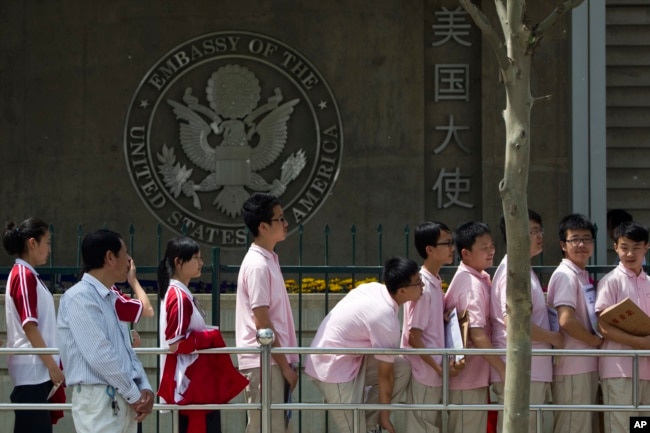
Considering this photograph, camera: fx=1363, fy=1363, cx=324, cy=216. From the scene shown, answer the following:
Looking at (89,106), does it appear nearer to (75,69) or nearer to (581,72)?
(75,69)

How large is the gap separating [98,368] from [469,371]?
2548mm

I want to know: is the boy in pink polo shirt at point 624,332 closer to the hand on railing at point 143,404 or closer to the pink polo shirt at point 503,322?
the pink polo shirt at point 503,322

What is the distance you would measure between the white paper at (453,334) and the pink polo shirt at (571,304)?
0.65 m

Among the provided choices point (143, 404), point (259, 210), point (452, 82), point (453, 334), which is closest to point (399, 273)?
point (453, 334)

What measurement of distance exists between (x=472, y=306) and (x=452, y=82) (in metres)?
5.36

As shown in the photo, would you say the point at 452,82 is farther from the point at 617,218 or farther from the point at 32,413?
the point at 32,413

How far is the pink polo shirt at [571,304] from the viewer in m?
8.27

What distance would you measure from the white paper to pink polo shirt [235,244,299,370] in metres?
0.93

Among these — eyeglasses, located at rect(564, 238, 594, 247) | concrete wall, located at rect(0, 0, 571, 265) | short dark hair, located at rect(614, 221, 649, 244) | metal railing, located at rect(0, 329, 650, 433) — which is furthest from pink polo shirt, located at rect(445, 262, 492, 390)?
concrete wall, located at rect(0, 0, 571, 265)

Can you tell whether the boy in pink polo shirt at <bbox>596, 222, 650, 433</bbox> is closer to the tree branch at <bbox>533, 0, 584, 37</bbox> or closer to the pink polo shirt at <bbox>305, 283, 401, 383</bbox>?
the pink polo shirt at <bbox>305, 283, 401, 383</bbox>

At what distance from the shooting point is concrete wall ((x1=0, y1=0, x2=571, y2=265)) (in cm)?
1319

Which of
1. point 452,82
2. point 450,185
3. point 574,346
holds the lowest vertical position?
point 574,346

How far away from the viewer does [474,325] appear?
8.15 metres

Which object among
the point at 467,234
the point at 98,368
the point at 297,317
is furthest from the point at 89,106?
the point at 98,368
